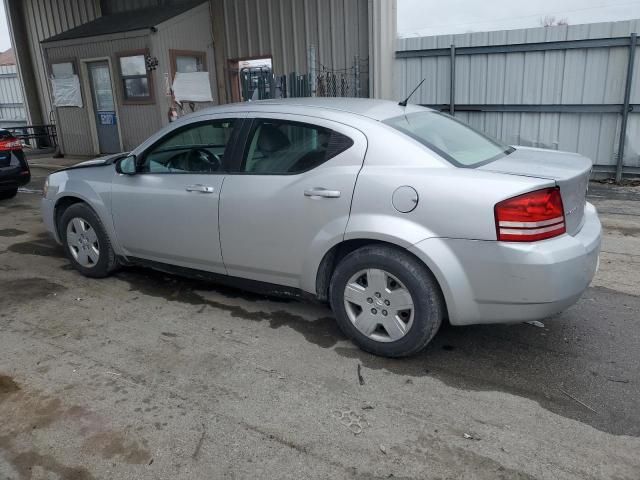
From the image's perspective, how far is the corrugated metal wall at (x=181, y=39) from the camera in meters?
11.4

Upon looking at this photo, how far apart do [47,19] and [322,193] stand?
48.9 ft

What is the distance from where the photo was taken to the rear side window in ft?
11.6

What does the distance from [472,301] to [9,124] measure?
20490 mm

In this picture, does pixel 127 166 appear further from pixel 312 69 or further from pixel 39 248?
pixel 312 69

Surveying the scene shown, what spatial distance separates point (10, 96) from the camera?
1986cm

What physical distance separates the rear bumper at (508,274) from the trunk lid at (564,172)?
A: 150 mm

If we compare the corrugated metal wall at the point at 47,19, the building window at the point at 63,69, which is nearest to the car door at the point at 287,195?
the building window at the point at 63,69

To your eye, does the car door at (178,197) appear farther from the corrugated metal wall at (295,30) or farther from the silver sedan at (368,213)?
the corrugated metal wall at (295,30)

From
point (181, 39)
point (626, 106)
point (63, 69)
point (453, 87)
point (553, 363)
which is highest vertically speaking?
point (181, 39)

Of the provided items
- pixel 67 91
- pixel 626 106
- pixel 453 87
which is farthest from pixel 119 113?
pixel 626 106

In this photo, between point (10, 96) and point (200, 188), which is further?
point (10, 96)

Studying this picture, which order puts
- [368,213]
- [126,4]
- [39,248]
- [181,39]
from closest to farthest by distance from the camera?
1. [368,213]
2. [39,248]
3. [181,39]
4. [126,4]

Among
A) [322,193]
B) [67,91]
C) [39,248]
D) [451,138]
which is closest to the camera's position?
[322,193]

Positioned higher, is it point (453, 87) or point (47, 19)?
point (47, 19)
